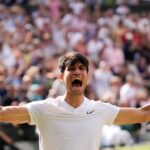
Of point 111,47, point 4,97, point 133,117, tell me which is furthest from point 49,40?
point 133,117

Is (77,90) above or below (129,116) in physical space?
above

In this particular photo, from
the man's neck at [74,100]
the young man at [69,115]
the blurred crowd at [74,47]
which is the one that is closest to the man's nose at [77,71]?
the young man at [69,115]

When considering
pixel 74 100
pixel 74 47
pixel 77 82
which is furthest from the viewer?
pixel 74 47

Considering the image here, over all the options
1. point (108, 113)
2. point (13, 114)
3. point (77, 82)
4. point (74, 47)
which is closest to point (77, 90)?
point (77, 82)

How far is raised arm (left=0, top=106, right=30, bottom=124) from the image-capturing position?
392 centimetres

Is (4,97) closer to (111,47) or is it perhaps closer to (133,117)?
(111,47)

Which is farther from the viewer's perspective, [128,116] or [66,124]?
[128,116]

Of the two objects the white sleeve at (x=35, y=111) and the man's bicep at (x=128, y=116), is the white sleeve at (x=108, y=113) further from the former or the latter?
the white sleeve at (x=35, y=111)

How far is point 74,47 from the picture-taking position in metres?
14.7

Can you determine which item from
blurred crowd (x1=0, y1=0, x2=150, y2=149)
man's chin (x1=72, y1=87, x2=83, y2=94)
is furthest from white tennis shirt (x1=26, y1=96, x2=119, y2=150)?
blurred crowd (x1=0, y1=0, x2=150, y2=149)

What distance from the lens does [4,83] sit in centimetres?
1120

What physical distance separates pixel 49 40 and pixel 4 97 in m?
4.70

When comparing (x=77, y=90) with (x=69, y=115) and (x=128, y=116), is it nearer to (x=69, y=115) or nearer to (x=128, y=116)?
(x=69, y=115)

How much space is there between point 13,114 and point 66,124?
0.33m
